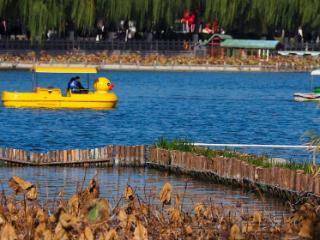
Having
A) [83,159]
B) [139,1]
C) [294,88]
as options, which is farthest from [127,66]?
[83,159]

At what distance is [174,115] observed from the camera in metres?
72.7

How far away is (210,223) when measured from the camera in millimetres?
23062

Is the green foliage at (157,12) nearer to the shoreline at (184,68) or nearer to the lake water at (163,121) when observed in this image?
the shoreline at (184,68)

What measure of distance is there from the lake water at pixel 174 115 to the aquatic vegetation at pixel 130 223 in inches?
1042

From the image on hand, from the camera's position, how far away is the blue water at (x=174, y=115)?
183 ft

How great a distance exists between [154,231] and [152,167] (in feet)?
49.1

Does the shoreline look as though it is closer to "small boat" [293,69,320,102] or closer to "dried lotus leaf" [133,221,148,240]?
"small boat" [293,69,320,102]

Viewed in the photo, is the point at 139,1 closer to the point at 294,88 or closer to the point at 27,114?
the point at 294,88

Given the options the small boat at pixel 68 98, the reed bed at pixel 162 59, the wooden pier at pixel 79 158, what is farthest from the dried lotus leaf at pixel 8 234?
the reed bed at pixel 162 59

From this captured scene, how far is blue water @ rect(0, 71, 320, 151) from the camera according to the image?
5584cm

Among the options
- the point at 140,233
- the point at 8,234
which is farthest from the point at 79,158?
the point at 8,234

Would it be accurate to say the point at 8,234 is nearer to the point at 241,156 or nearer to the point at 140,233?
the point at 140,233

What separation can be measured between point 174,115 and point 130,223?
5115 centimetres

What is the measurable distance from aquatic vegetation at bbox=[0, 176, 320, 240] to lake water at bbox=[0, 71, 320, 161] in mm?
26477
